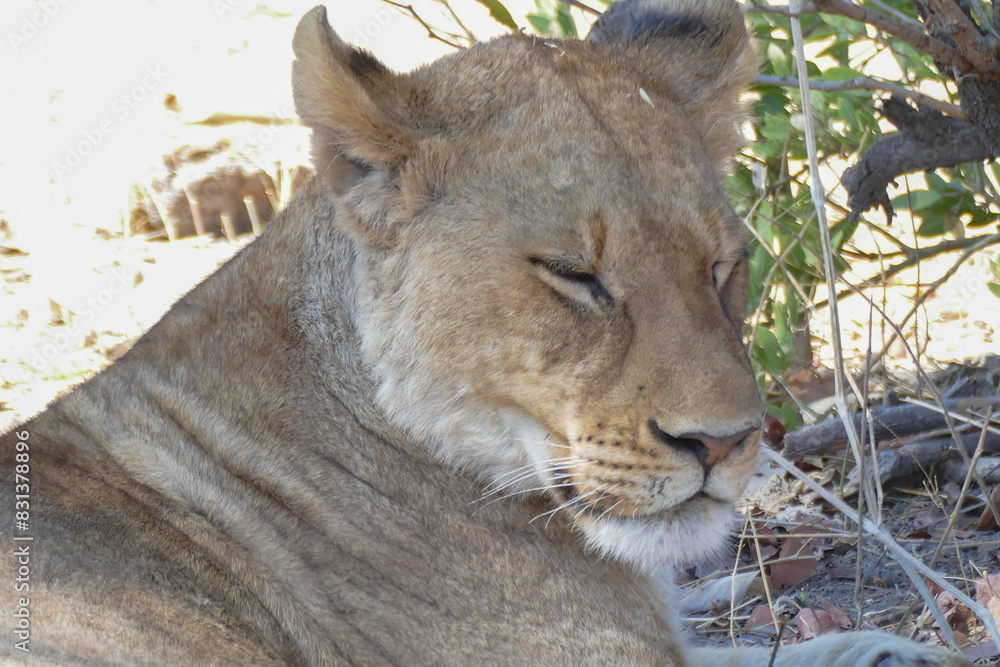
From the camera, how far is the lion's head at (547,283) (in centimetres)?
272

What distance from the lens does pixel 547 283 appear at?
110 inches

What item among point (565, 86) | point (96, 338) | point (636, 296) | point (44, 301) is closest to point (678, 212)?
point (636, 296)

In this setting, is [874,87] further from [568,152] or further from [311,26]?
[311,26]

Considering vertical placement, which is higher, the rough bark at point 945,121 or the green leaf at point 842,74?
the green leaf at point 842,74

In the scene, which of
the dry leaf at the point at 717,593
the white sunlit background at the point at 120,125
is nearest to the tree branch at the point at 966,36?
the dry leaf at the point at 717,593

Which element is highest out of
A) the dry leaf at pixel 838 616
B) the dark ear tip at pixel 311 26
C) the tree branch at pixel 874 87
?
the dark ear tip at pixel 311 26

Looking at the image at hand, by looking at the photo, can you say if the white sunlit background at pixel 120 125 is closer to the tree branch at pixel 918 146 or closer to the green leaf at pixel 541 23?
the green leaf at pixel 541 23

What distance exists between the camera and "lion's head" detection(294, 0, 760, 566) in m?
2.72

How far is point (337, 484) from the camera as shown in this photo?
9.38 feet

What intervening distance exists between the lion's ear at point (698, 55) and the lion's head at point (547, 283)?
0.34m

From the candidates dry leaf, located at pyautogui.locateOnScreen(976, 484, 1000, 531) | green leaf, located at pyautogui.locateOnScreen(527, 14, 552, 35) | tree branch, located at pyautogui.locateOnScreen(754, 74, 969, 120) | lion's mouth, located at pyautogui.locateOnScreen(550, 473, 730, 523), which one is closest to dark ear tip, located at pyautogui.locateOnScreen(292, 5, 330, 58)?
lion's mouth, located at pyautogui.locateOnScreen(550, 473, 730, 523)

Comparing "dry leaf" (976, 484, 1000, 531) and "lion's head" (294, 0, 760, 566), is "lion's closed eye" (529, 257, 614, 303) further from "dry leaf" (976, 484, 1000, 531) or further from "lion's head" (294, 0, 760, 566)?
"dry leaf" (976, 484, 1000, 531)

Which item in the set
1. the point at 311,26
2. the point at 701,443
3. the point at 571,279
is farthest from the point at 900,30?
the point at 311,26

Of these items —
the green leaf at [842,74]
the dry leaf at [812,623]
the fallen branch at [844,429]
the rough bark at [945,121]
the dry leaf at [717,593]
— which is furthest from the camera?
the fallen branch at [844,429]
